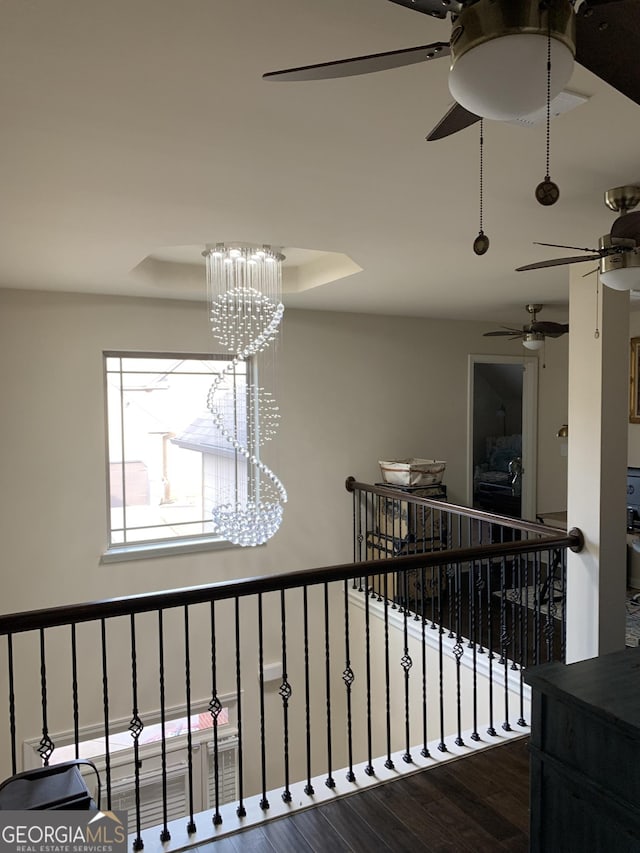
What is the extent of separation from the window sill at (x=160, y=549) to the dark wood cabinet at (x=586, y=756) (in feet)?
12.1

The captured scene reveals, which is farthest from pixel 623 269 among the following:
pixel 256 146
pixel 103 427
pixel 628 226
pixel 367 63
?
pixel 103 427

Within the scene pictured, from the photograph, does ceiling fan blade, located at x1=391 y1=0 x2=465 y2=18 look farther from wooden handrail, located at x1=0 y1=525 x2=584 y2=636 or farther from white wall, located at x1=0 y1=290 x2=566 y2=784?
white wall, located at x1=0 y1=290 x2=566 y2=784

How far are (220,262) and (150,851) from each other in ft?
9.93

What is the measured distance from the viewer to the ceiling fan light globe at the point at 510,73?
35.5 inches

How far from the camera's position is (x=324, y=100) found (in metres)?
1.73

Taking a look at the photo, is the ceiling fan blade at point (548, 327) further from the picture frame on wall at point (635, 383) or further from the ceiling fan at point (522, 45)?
the ceiling fan at point (522, 45)

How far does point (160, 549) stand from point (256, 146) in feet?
11.7

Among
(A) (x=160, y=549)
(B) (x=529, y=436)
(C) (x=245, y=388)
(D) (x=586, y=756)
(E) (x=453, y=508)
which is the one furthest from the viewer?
(B) (x=529, y=436)

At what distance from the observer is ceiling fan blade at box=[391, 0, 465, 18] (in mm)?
961

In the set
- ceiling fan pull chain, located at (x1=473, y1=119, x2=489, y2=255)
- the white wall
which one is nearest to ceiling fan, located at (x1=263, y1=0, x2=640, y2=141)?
ceiling fan pull chain, located at (x1=473, y1=119, x2=489, y2=255)

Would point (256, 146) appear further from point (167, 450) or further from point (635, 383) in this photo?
point (635, 383)

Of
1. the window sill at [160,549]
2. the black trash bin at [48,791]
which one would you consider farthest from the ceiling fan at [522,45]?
the window sill at [160,549]

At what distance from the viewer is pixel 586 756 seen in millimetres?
1472

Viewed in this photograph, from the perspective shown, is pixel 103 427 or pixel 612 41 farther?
pixel 103 427
